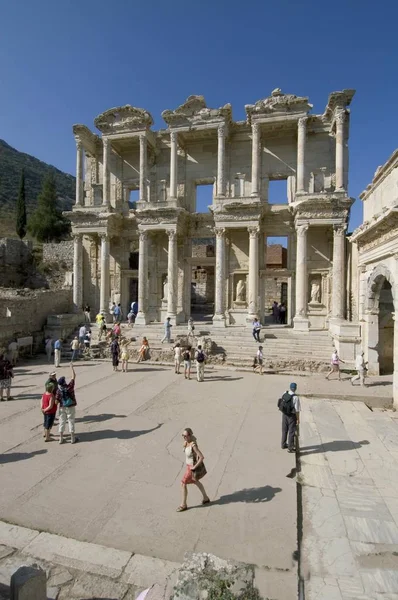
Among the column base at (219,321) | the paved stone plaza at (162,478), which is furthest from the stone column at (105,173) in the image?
the paved stone plaza at (162,478)

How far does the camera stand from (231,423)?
8.06 metres

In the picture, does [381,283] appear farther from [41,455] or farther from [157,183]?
[157,183]

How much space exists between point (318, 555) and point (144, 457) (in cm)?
341

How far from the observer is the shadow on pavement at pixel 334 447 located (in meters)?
6.68

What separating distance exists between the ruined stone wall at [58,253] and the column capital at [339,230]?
67.1 ft

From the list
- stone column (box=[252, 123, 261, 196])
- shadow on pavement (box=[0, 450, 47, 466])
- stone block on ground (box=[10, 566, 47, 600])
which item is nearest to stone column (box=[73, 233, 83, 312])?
stone column (box=[252, 123, 261, 196])

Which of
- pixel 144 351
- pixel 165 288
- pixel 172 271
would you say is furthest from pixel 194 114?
pixel 144 351

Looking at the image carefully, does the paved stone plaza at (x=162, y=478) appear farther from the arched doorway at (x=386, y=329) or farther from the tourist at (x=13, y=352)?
the tourist at (x=13, y=352)

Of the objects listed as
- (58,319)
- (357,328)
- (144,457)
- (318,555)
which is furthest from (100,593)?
(58,319)

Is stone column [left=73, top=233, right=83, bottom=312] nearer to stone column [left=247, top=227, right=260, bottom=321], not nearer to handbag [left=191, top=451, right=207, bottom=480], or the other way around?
stone column [left=247, top=227, right=260, bottom=321]

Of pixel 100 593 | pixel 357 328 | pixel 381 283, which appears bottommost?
pixel 100 593

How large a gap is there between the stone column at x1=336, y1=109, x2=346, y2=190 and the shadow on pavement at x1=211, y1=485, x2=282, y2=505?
17.0 metres

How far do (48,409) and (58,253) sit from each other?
77.1 ft

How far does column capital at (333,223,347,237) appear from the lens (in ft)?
57.8
